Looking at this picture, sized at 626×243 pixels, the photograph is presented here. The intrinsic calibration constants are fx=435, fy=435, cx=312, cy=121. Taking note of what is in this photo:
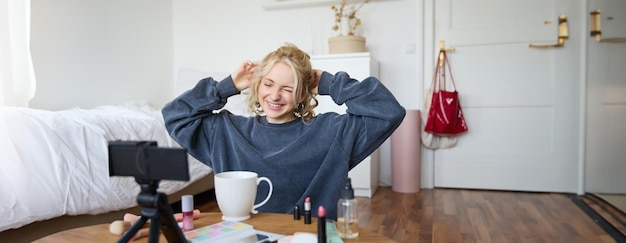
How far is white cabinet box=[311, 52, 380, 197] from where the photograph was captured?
2.79m

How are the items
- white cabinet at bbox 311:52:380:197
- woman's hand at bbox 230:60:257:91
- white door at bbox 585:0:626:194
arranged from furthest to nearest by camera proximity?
white cabinet at bbox 311:52:380:197
white door at bbox 585:0:626:194
woman's hand at bbox 230:60:257:91

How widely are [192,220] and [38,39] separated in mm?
2365

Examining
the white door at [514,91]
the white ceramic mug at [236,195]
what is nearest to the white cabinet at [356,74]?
the white door at [514,91]

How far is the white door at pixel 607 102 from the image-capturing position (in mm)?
2469

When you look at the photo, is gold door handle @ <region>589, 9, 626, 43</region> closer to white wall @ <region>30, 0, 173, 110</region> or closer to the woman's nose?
the woman's nose

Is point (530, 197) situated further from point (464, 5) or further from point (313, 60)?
point (313, 60)

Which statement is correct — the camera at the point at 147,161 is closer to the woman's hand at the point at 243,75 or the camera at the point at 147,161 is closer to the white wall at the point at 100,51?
the woman's hand at the point at 243,75

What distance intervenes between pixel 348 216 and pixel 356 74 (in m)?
2.22

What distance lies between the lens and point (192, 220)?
0.69 meters

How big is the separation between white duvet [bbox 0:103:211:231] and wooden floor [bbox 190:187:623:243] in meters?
0.80

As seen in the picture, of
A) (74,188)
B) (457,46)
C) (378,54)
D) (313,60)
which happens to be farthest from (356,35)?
(74,188)

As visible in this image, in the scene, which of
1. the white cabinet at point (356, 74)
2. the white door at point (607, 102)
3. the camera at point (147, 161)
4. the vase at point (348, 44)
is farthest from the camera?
the vase at point (348, 44)

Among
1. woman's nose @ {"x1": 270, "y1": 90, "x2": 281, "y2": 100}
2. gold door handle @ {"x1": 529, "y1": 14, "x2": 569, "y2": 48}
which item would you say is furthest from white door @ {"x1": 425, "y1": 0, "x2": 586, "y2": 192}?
woman's nose @ {"x1": 270, "y1": 90, "x2": 281, "y2": 100}

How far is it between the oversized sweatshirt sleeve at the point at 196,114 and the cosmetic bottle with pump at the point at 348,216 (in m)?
0.47
